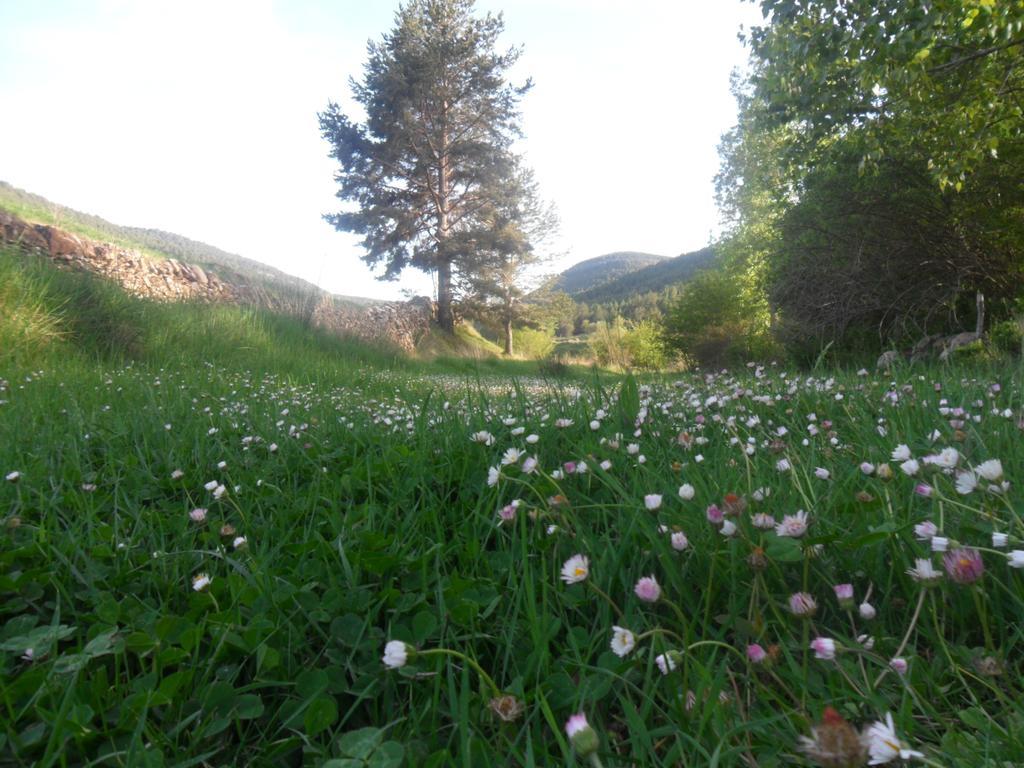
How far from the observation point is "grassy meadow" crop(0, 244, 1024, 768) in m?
0.89

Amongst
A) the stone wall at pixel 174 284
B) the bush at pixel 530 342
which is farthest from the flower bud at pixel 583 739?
the bush at pixel 530 342


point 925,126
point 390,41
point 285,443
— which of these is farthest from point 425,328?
point 285,443

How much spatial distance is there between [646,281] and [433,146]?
7724cm

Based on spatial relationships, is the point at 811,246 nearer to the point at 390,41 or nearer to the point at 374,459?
the point at 374,459

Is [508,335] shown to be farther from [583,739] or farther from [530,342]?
Answer: [583,739]

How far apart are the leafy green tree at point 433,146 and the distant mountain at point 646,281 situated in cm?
6343

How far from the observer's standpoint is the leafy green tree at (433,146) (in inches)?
930

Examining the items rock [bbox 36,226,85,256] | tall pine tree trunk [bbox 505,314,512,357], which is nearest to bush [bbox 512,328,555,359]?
tall pine tree trunk [bbox 505,314,512,357]

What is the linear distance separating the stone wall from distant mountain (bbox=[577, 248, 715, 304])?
7465cm

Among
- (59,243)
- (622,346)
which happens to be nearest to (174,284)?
(59,243)

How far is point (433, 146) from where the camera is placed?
2473cm

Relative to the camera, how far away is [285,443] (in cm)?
256

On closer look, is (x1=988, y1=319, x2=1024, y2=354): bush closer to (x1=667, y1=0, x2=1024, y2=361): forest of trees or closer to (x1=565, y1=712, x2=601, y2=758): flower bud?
(x1=667, y1=0, x2=1024, y2=361): forest of trees

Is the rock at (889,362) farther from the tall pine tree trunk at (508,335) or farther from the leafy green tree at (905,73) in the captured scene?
the tall pine tree trunk at (508,335)
